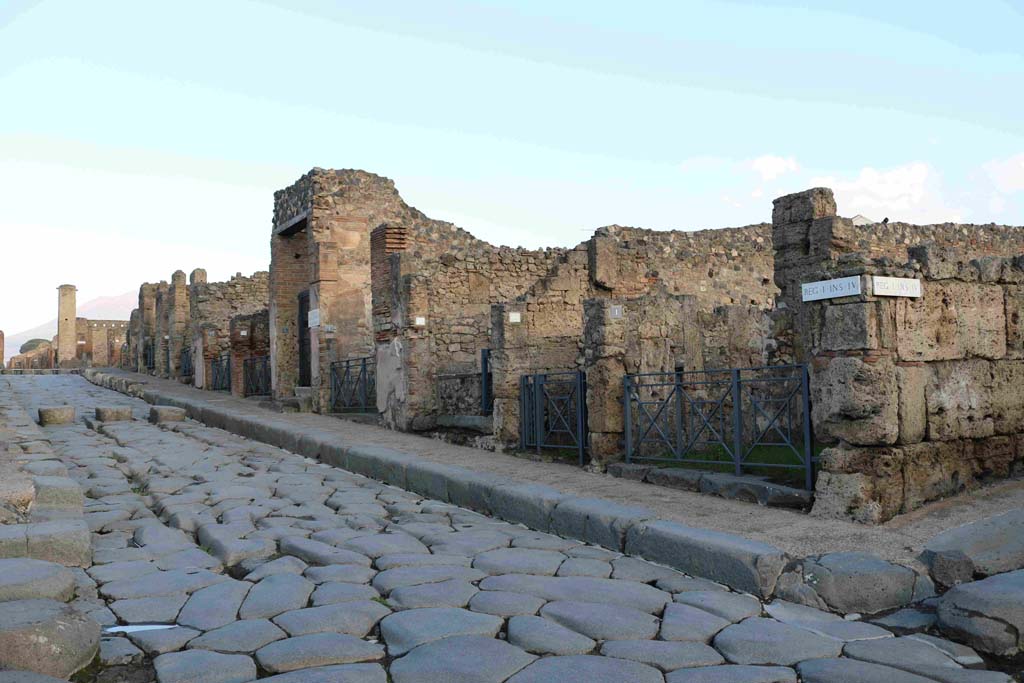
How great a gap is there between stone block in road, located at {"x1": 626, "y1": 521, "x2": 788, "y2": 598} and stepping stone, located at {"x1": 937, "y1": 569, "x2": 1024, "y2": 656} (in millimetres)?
793

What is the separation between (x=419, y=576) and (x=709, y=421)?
132 inches

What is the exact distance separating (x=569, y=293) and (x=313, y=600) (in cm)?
725

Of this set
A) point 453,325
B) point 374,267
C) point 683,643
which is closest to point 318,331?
point 374,267

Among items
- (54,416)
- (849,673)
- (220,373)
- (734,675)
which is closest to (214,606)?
(734,675)

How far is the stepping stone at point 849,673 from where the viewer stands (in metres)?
3.00

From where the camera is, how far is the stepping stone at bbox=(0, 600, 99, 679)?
9.34 ft

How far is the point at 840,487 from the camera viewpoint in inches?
210

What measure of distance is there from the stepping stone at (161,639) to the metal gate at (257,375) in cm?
1581

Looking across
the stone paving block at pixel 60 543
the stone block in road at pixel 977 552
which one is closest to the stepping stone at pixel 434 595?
the stone paving block at pixel 60 543

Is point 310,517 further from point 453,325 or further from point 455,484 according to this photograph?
point 453,325

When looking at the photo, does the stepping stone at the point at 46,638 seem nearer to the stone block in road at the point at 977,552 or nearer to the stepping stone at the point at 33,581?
the stepping stone at the point at 33,581

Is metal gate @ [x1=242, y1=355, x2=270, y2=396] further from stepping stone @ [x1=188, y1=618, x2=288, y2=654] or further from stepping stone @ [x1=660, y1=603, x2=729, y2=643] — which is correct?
stepping stone @ [x1=660, y1=603, x2=729, y2=643]

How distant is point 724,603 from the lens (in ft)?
13.1

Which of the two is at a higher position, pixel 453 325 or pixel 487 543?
pixel 453 325
